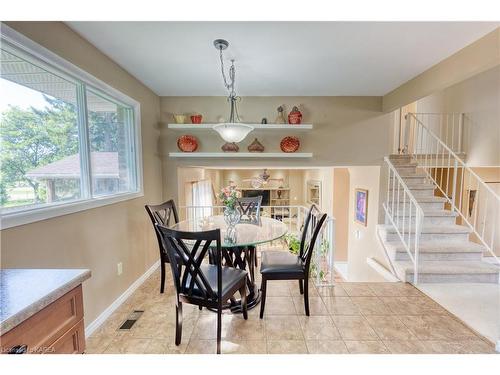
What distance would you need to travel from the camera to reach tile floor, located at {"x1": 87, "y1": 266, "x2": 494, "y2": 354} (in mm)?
1821

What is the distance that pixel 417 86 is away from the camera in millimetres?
2863

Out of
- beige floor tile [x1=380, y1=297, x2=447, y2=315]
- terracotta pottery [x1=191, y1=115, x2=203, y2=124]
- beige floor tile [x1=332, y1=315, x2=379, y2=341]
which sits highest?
terracotta pottery [x1=191, y1=115, x2=203, y2=124]

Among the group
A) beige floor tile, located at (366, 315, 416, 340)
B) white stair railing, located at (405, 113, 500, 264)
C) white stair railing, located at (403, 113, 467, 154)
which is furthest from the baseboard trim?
white stair railing, located at (403, 113, 467, 154)

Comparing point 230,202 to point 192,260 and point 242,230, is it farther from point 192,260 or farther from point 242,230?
point 192,260

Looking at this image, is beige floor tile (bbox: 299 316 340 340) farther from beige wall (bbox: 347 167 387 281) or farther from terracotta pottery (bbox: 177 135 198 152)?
terracotta pottery (bbox: 177 135 198 152)

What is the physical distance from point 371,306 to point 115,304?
2.64 meters

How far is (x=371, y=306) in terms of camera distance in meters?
2.38

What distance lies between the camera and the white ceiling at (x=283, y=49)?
186 centimetres

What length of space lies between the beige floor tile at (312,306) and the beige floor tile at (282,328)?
148mm

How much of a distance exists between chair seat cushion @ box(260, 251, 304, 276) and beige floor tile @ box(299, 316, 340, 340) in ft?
1.43

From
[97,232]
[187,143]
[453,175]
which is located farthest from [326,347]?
[453,175]
